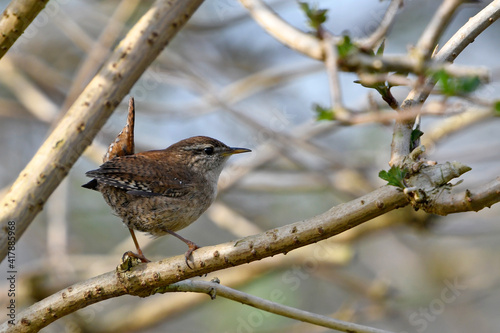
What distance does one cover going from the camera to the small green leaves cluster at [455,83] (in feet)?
4.12

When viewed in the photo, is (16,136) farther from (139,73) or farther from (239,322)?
(139,73)

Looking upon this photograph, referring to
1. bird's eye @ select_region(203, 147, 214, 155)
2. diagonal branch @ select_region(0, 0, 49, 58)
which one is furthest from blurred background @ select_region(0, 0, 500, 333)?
diagonal branch @ select_region(0, 0, 49, 58)

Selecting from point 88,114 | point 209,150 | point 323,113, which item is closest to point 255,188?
point 209,150

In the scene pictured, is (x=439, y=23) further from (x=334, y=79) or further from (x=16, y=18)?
(x=16, y=18)

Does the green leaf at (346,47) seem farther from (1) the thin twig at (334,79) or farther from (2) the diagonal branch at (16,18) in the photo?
(2) the diagonal branch at (16,18)

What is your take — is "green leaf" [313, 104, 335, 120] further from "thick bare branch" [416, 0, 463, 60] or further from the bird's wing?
the bird's wing

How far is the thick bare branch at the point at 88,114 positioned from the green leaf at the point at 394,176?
59.2 inches

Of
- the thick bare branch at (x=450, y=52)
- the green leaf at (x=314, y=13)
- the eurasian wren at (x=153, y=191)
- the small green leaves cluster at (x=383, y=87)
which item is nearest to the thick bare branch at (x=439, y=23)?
the thick bare branch at (x=450, y=52)

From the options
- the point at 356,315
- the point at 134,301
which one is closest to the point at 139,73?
the point at 356,315

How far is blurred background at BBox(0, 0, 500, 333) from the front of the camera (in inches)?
177

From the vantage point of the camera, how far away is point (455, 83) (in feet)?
4.25

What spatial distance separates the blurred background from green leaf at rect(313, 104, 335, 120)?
1752mm

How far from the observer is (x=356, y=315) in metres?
4.25

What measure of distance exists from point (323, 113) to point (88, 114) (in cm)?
148
